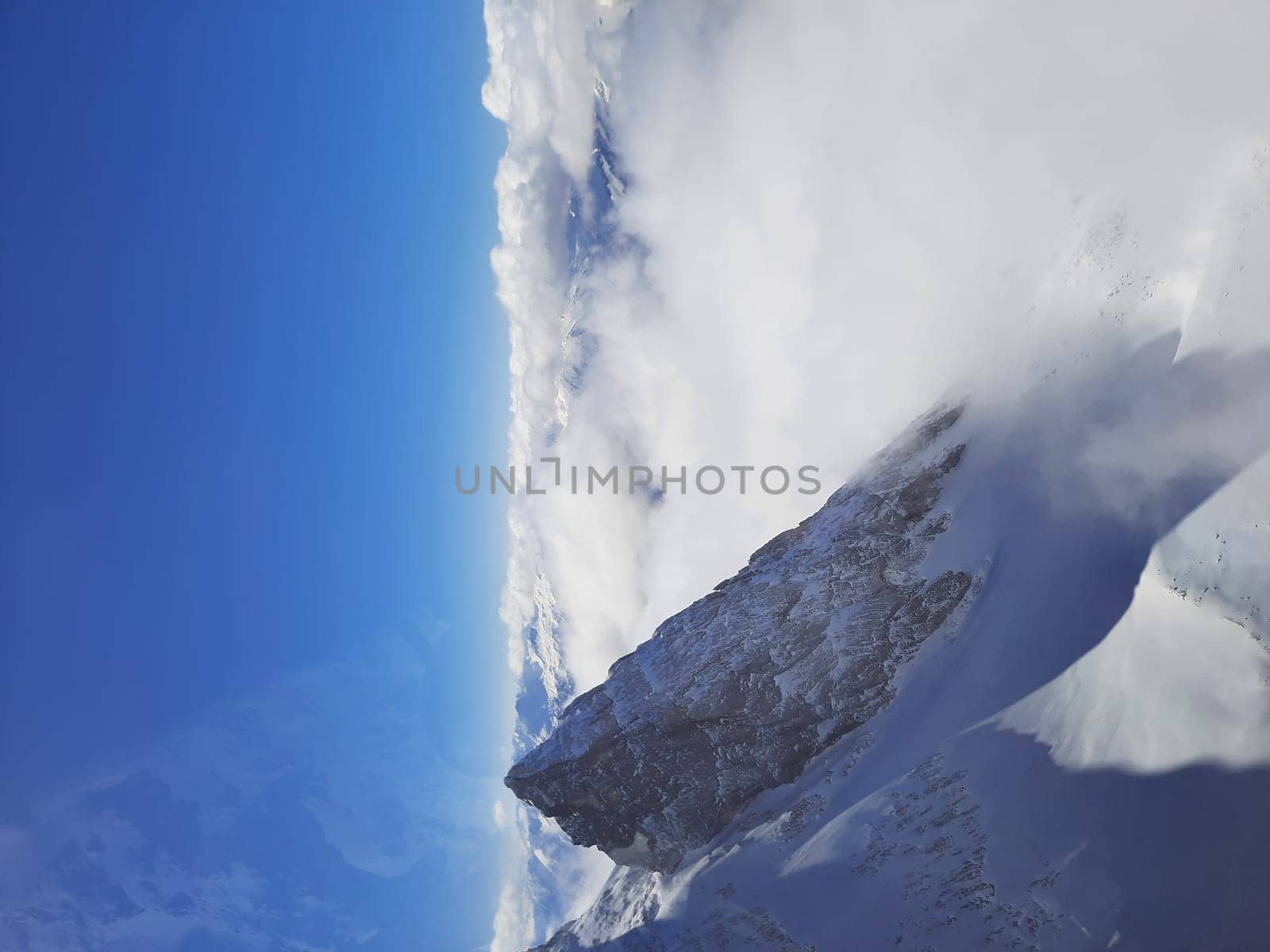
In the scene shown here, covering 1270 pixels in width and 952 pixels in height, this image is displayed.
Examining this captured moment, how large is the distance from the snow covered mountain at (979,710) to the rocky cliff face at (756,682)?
103mm

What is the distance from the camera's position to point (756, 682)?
22281mm

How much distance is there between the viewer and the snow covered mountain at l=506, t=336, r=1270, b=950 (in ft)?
41.0

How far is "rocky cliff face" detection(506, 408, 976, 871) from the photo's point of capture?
72.6 ft

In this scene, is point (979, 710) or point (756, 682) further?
point (756, 682)

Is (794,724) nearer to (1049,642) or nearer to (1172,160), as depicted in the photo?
(1049,642)

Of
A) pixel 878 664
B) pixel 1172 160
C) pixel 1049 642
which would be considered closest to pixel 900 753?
pixel 878 664

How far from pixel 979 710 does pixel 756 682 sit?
7.43m

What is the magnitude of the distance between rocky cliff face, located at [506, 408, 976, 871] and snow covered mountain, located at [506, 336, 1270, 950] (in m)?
0.10

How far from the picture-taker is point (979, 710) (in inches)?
726

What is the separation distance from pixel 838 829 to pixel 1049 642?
9178 millimetres

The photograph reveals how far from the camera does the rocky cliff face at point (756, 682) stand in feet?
72.6

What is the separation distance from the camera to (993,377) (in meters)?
23.9

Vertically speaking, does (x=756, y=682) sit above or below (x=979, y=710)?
above

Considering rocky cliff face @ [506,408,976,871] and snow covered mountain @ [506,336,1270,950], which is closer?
snow covered mountain @ [506,336,1270,950]
